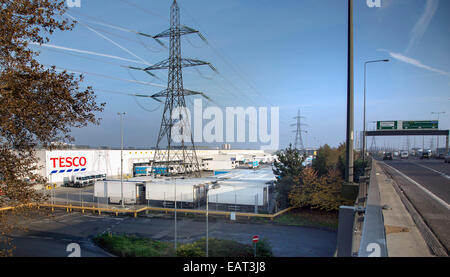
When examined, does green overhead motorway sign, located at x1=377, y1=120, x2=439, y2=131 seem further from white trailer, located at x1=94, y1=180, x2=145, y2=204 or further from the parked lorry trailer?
the parked lorry trailer

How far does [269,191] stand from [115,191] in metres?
15.9

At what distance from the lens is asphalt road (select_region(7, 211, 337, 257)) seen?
13.5 m

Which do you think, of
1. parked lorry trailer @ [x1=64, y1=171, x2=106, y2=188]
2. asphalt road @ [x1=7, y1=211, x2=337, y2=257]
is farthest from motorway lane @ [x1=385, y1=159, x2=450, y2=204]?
parked lorry trailer @ [x1=64, y1=171, x2=106, y2=188]

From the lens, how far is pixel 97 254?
13.0 metres

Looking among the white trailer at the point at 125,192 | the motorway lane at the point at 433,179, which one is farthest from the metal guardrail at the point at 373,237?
the white trailer at the point at 125,192

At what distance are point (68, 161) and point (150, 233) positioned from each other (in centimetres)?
2785

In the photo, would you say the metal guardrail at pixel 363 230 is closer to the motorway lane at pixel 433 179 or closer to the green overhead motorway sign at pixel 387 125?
the motorway lane at pixel 433 179

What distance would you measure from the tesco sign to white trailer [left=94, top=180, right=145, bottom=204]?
14.6 meters

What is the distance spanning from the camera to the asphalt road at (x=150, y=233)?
44.1 ft

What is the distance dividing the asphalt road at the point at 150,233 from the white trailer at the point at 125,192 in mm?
3714

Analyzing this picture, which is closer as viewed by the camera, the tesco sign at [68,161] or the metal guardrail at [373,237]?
the metal guardrail at [373,237]
